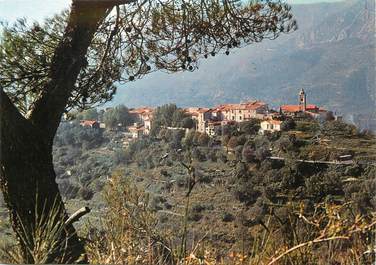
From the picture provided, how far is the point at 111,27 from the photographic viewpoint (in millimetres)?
2807

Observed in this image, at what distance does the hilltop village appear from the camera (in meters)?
2.58

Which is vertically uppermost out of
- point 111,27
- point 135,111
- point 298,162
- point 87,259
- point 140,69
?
point 111,27

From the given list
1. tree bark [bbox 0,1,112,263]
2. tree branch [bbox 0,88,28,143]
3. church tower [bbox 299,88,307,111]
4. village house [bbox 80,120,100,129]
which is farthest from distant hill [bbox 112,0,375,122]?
tree branch [bbox 0,88,28,143]

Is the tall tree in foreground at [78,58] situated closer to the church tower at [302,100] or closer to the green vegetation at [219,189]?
the green vegetation at [219,189]

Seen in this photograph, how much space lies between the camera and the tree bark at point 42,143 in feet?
8.93

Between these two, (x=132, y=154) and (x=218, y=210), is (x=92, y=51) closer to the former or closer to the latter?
(x=132, y=154)

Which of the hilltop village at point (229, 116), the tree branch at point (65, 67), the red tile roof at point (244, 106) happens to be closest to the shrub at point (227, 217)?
the hilltop village at point (229, 116)

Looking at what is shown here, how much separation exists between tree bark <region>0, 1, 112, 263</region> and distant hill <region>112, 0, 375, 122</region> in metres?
0.27

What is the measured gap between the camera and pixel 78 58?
2812mm

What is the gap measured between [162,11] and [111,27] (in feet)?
0.76

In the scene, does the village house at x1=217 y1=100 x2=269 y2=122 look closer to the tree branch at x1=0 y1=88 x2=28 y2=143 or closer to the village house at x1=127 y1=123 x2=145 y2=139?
the village house at x1=127 y1=123 x2=145 y2=139

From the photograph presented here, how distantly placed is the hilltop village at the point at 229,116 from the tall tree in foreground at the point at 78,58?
0.17 metres

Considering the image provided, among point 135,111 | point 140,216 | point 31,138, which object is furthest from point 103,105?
point 140,216

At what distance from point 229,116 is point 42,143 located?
0.80 m
